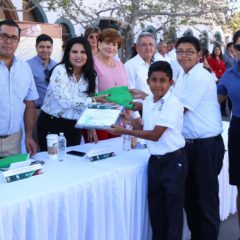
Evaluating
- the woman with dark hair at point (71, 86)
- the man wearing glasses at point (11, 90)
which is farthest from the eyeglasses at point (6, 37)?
the woman with dark hair at point (71, 86)

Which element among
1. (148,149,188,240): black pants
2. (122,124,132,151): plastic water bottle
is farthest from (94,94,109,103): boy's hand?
(148,149,188,240): black pants

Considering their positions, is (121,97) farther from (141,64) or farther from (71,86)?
(141,64)

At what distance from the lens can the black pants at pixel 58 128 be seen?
336 cm

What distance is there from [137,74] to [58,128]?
1.07 meters

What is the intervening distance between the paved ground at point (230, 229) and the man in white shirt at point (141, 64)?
4.87 ft

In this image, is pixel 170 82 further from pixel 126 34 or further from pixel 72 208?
pixel 126 34

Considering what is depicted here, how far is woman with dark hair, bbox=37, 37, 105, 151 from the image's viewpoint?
3121mm

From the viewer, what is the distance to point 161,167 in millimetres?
2594

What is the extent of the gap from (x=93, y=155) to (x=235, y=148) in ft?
3.77

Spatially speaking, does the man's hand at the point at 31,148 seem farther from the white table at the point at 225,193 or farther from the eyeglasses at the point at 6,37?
the white table at the point at 225,193

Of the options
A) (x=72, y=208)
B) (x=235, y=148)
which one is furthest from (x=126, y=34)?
(x=72, y=208)

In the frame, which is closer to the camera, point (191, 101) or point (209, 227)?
point (191, 101)

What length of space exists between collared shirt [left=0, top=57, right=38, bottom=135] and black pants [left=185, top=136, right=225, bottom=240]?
4.04 ft

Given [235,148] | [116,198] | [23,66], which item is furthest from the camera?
[235,148]
